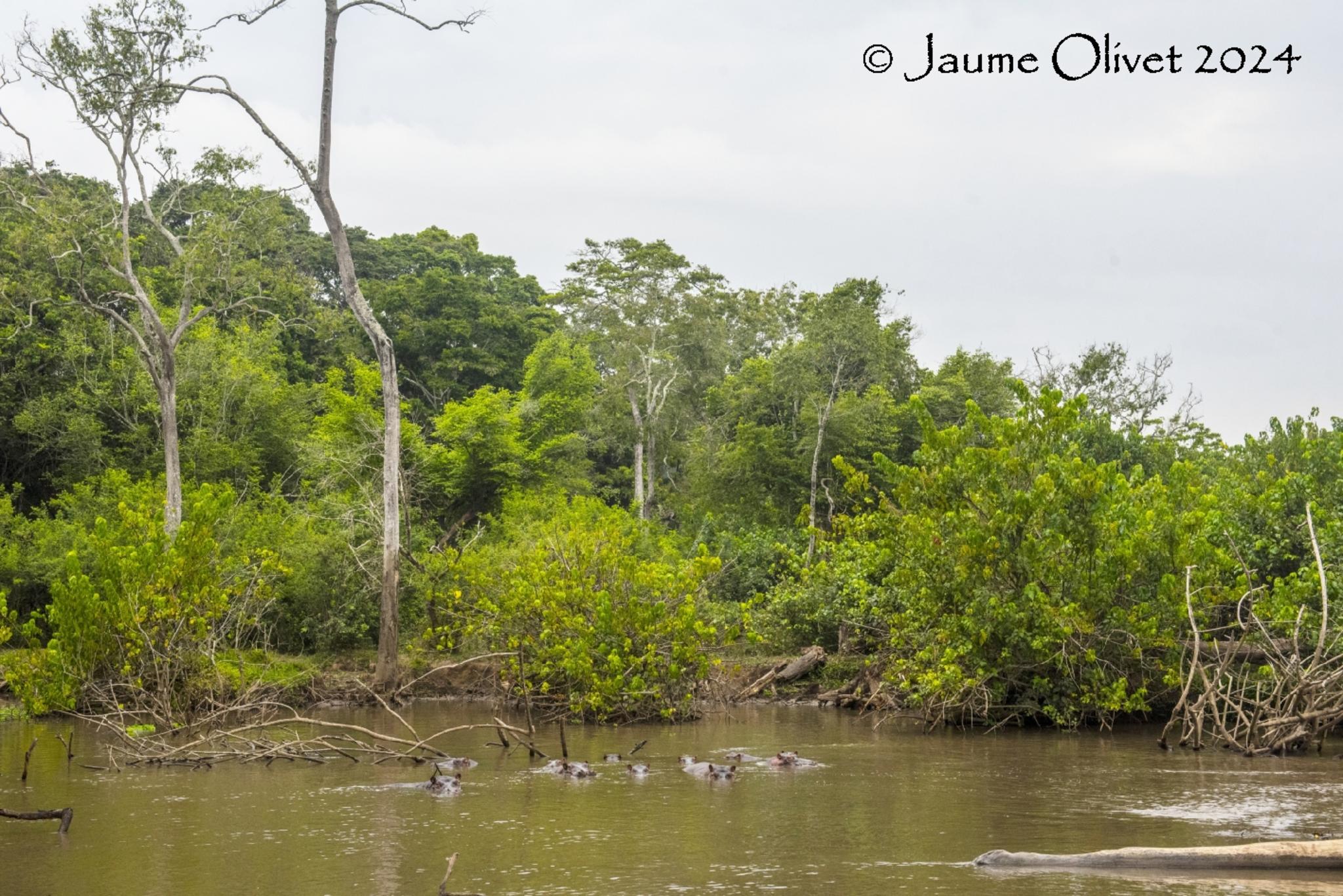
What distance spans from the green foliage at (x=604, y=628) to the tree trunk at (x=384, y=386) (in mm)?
1918

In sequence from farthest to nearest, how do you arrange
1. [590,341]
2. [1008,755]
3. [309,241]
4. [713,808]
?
→ 1. [309,241]
2. [590,341]
3. [1008,755]
4. [713,808]

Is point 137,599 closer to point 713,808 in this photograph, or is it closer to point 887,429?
point 713,808

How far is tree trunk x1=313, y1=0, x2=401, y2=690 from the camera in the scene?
67.8ft

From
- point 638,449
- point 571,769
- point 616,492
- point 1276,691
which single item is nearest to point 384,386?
point 571,769

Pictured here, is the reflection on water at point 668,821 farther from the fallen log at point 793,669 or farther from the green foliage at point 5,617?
the fallen log at point 793,669

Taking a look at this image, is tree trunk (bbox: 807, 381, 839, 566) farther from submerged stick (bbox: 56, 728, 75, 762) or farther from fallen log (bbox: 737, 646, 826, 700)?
submerged stick (bbox: 56, 728, 75, 762)

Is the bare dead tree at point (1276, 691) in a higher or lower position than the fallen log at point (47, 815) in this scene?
higher

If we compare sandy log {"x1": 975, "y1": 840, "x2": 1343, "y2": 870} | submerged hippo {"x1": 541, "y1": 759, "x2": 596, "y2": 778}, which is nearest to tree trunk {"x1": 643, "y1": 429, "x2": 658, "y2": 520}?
submerged hippo {"x1": 541, "y1": 759, "x2": 596, "y2": 778}

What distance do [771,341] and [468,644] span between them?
2677 cm

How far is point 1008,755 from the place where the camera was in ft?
45.3

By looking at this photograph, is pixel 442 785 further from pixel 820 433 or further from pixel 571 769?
pixel 820 433

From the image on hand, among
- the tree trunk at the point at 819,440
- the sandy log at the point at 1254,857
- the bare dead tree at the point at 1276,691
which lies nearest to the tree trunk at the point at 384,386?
the tree trunk at the point at 819,440

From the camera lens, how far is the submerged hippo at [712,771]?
11.9 metres

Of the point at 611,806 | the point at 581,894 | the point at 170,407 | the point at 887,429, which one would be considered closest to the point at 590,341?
the point at 887,429
